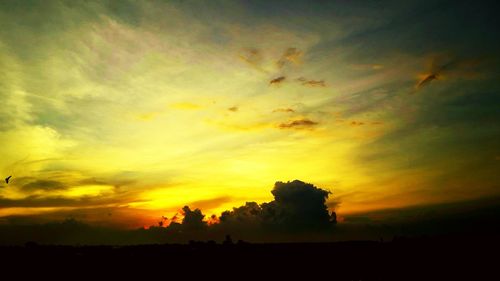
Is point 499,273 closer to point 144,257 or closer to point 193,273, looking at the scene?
point 193,273

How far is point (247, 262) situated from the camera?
6831 centimetres

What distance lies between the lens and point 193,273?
5553 cm

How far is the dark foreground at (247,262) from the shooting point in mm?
46375

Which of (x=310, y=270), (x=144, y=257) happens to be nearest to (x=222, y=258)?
(x=144, y=257)

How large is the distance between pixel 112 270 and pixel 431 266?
7293 centimetres

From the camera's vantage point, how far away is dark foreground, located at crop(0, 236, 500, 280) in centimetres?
4638

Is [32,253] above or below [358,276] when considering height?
above

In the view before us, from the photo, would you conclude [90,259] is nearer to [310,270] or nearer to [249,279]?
[249,279]

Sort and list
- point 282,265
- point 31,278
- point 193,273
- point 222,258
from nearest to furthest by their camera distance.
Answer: point 31,278
point 193,273
point 222,258
point 282,265

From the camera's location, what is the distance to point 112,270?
159 feet

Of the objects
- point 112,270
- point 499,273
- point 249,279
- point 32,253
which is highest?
point 32,253

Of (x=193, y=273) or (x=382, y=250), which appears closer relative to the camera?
(x=193, y=273)

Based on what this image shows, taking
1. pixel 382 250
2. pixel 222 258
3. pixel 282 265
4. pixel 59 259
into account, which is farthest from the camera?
pixel 382 250

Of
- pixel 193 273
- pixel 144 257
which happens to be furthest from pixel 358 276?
pixel 144 257
